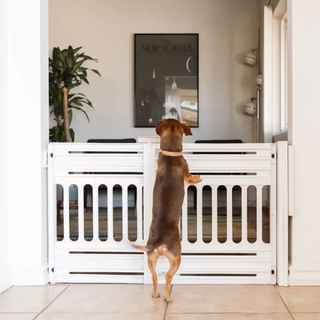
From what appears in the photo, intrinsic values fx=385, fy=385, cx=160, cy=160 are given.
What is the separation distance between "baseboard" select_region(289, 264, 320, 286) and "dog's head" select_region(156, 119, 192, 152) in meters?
0.94

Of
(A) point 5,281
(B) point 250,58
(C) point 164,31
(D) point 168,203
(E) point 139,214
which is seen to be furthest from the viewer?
(C) point 164,31

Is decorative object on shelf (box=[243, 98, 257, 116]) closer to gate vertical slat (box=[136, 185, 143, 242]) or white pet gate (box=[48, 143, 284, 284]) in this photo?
white pet gate (box=[48, 143, 284, 284])

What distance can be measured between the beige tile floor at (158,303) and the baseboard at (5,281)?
39mm

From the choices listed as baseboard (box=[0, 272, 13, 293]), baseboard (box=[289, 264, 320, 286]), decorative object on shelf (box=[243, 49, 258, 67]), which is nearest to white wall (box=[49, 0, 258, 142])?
decorative object on shelf (box=[243, 49, 258, 67])

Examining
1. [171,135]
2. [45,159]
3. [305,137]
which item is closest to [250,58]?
[305,137]

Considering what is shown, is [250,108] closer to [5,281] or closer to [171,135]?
[171,135]

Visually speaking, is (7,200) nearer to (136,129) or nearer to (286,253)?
(286,253)

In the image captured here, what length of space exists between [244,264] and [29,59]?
1.67 m

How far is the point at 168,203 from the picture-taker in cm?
182

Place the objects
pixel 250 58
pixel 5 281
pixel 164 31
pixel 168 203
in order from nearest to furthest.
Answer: pixel 168 203
pixel 5 281
pixel 250 58
pixel 164 31

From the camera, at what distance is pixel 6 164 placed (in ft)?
Result: 7.00

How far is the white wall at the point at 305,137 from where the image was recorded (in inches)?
83.1

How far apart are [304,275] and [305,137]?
758 millimetres

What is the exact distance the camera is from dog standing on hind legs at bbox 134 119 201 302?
1.77m
